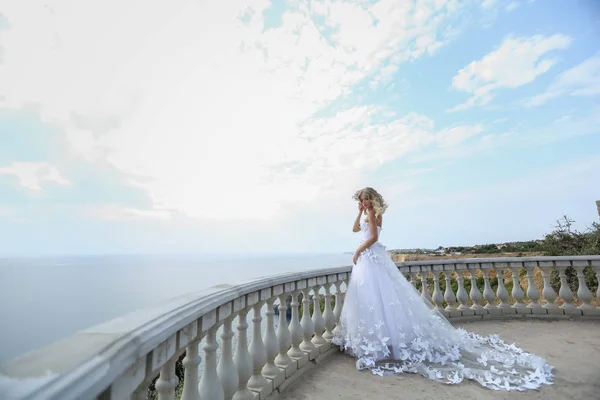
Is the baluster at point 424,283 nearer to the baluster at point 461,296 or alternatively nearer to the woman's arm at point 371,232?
the baluster at point 461,296

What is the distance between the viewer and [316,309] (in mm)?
4281

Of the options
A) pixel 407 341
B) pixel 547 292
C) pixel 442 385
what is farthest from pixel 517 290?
pixel 442 385

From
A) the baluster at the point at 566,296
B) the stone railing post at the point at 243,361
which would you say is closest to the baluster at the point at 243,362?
the stone railing post at the point at 243,361

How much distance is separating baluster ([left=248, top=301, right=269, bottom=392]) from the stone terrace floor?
0.38 meters

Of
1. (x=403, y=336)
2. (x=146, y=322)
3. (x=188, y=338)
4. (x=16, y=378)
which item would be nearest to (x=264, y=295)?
(x=188, y=338)

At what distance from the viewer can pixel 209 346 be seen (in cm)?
227

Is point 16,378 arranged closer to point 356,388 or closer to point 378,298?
point 356,388

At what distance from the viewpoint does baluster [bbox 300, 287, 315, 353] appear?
13.0 ft

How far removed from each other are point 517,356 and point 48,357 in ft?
16.2

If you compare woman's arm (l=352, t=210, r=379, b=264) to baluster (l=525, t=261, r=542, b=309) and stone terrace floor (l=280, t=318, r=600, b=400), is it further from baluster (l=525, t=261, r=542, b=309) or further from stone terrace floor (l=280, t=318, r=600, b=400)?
baluster (l=525, t=261, r=542, b=309)

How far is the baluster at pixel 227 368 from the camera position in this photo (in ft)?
8.07

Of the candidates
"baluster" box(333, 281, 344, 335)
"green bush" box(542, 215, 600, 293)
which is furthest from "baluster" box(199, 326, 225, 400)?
"green bush" box(542, 215, 600, 293)

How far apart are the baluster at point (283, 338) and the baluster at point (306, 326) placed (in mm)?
466

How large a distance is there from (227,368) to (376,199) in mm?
3142
